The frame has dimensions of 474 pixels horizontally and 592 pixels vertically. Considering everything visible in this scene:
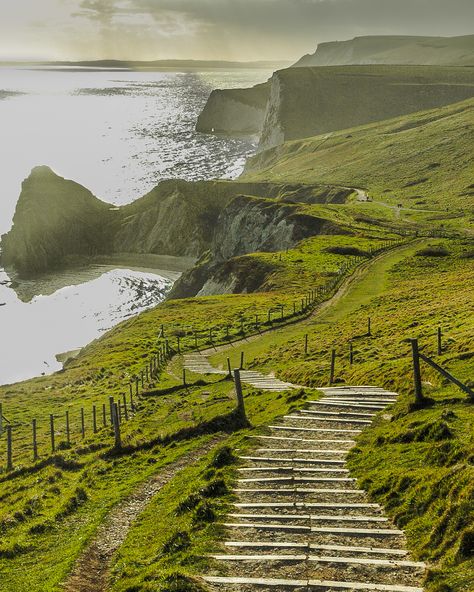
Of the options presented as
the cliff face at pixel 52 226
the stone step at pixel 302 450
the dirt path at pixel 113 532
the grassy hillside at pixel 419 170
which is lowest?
the dirt path at pixel 113 532

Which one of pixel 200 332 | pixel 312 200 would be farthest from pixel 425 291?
pixel 312 200

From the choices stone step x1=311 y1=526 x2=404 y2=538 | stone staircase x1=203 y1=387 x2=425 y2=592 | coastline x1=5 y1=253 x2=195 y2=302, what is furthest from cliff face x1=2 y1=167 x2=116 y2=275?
stone step x1=311 y1=526 x2=404 y2=538

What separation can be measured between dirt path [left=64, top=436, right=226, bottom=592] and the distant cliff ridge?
420 feet

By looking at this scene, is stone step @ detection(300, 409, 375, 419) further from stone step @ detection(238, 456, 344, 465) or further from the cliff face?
the cliff face

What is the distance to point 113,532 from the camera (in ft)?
62.2

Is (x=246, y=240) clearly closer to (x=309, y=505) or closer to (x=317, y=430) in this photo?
(x=317, y=430)

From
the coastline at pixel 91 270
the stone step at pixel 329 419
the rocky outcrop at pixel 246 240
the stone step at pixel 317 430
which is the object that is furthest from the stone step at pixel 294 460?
the coastline at pixel 91 270

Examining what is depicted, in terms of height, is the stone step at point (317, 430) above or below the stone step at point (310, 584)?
above

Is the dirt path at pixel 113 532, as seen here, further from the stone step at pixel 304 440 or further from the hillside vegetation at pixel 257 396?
the stone step at pixel 304 440

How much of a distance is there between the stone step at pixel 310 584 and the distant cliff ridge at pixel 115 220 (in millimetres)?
138793

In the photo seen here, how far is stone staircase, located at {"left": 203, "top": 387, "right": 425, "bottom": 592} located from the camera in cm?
1320

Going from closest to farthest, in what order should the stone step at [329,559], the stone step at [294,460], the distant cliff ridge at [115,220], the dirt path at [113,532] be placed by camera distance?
the stone step at [329,559] < the dirt path at [113,532] < the stone step at [294,460] < the distant cliff ridge at [115,220]

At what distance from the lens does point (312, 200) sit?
5935 inches

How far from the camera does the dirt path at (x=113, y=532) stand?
1583cm
